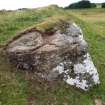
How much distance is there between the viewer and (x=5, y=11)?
24.9 metres

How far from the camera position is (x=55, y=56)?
15367 mm

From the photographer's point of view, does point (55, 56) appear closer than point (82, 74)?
Yes

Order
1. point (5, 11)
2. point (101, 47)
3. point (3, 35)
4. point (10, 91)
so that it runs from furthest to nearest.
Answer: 1. point (5, 11)
2. point (101, 47)
3. point (3, 35)
4. point (10, 91)

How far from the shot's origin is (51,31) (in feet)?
53.6

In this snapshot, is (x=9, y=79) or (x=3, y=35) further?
(x=3, y=35)

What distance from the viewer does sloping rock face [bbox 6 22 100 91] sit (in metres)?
15.2

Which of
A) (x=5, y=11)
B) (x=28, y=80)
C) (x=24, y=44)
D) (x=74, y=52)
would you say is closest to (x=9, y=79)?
(x=28, y=80)

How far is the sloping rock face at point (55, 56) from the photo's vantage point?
49.8 ft

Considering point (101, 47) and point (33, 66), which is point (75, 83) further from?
point (101, 47)

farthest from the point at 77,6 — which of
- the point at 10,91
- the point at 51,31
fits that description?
the point at 10,91

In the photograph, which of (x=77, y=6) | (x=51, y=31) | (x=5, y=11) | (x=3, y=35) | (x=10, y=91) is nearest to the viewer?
(x=10, y=91)

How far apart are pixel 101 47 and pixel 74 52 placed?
5.09 meters

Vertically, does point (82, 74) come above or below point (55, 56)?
below

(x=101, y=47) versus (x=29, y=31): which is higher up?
(x=29, y=31)
